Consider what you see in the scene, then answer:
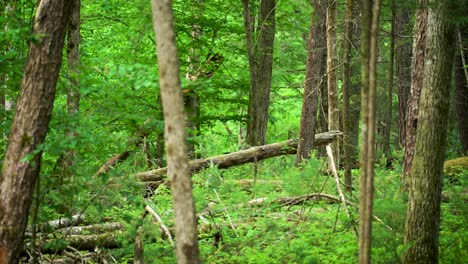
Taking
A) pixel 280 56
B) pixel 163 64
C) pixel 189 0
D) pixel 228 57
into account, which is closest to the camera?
pixel 163 64

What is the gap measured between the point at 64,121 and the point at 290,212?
14.1ft

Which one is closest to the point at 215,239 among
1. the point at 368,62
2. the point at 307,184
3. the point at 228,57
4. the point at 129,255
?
the point at 129,255

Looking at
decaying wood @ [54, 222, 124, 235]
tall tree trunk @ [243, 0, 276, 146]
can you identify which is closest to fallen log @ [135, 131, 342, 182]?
tall tree trunk @ [243, 0, 276, 146]

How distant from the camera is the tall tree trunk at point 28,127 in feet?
21.8

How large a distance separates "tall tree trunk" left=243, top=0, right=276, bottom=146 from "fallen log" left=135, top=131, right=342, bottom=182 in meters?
1.06

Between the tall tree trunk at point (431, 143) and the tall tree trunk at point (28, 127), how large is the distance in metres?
4.20

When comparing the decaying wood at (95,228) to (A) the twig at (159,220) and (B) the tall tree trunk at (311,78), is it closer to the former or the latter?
(A) the twig at (159,220)

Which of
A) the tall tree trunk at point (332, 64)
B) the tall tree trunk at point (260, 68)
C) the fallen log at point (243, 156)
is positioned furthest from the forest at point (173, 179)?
the tall tree trunk at point (260, 68)

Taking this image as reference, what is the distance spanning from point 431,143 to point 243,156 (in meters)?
7.24

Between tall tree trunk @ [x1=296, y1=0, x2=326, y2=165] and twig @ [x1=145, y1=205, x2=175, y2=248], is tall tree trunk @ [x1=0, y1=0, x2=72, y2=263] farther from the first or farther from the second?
tall tree trunk @ [x1=296, y1=0, x2=326, y2=165]

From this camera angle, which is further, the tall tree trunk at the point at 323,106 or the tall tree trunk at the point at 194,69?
the tall tree trunk at the point at 323,106

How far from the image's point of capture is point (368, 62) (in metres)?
5.65

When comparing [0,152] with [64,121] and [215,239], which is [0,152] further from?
[215,239]

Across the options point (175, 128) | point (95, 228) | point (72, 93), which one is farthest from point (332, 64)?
point (175, 128)
